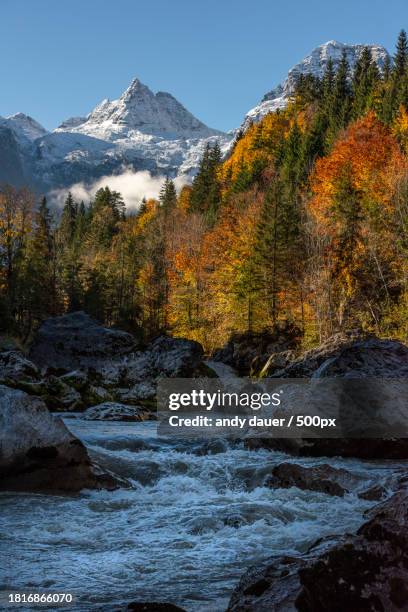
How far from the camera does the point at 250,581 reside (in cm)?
388

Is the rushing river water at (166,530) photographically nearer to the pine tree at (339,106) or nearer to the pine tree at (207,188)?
the pine tree at (339,106)

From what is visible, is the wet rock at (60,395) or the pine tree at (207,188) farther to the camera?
the pine tree at (207,188)

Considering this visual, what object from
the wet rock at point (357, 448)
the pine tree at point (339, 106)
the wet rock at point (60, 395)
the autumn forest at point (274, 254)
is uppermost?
the pine tree at point (339, 106)

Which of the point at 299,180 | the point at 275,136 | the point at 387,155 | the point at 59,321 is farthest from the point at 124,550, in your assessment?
the point at 275,136

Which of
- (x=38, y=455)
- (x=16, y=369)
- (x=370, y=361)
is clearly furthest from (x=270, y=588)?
(x=16, y=369)

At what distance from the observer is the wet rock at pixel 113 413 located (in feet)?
55.7

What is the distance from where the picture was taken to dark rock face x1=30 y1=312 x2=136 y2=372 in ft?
85.3

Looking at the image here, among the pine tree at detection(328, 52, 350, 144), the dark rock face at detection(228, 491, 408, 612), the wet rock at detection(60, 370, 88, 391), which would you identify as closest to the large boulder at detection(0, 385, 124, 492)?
the dark rock face at detection(228, 491, 408, 612)

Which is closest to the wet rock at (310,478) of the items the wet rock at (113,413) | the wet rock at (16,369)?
the wet rock at (113,413)

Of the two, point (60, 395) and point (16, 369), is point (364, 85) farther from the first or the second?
point (60, 395)

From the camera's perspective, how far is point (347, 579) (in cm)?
342

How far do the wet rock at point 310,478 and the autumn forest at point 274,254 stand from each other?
17.0 meters

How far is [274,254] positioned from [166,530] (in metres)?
32.8

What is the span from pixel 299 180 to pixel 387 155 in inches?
711
